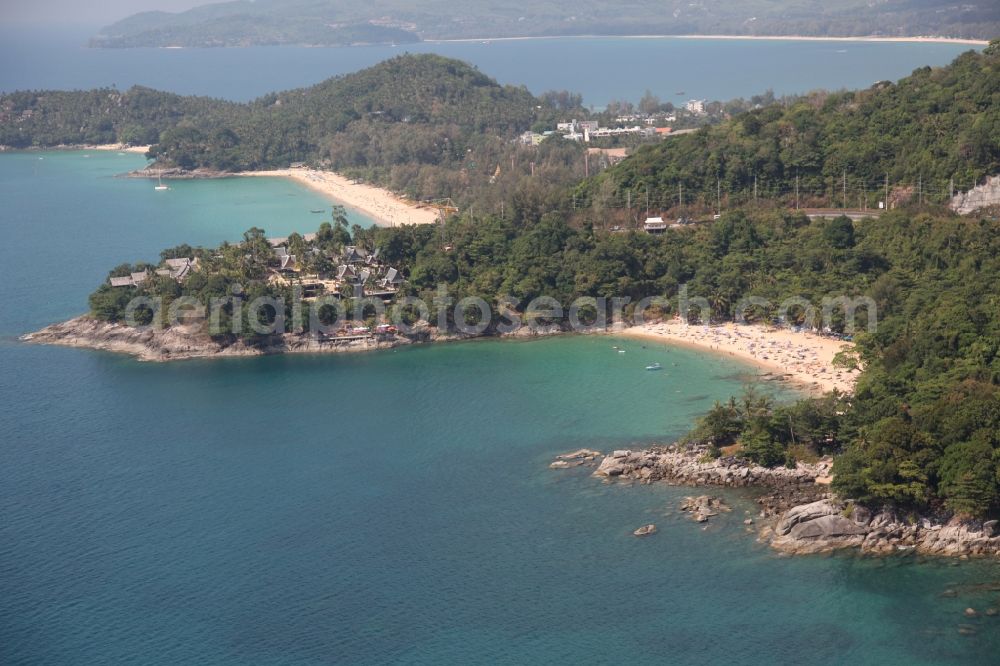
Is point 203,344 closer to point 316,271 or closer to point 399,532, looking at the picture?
point 316,271

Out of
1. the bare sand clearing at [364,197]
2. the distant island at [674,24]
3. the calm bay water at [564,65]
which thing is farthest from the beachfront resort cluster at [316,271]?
the distant island at [674,24]

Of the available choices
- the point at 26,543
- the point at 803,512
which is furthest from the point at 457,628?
the point at 26,543

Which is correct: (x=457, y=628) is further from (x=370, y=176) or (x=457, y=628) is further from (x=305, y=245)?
(x=370, y=176)

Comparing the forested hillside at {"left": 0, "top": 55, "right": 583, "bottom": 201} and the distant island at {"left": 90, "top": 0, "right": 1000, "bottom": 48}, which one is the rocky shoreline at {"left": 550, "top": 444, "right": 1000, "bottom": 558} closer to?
the forested hillside at {"left": 0, "top": 55, "right": 583, "bottom": 201}

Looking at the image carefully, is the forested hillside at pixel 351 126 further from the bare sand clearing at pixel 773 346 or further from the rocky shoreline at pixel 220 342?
the rocky shoreline at pixel 220 342

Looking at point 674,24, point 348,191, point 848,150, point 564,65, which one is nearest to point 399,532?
point 848,150

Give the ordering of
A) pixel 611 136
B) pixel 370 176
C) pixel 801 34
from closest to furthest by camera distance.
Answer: pixel 370 176, pixel 611 136, pixel 801 34
